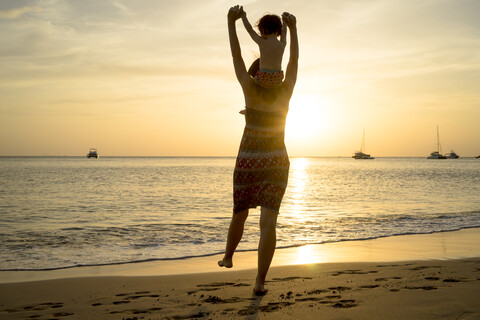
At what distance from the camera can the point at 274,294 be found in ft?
13.2

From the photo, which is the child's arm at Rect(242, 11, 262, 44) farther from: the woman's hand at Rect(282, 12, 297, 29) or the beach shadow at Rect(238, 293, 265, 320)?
the beach shadow at Rect(238, 293, 265, 320)

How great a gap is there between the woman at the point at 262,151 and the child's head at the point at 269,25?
0.09 metres

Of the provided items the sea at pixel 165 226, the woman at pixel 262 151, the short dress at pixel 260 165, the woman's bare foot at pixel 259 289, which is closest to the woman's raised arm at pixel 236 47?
the woman at pixel 262 151

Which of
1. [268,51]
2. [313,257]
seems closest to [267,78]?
[268,51]

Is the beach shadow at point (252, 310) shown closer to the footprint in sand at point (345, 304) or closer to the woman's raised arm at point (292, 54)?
the footprint in sand at point (345, 304)

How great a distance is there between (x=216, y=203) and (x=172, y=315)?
46.5ft

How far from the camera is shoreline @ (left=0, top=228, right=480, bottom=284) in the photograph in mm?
5918

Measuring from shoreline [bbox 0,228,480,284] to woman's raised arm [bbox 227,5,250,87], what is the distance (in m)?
2.96

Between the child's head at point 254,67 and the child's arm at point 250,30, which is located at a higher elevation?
the child's arm at point 250,30

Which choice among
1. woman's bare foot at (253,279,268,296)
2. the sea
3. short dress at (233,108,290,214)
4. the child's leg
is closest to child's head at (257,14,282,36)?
short dress at (233,108,290,214)

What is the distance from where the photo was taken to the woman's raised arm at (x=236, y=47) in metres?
3.60

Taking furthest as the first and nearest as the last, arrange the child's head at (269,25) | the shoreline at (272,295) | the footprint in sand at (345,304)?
the child's head at (269,25)
the footprint in sand at (345,304)
the shoreline at (272,295)

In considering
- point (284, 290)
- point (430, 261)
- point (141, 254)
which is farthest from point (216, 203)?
point (284, 290)

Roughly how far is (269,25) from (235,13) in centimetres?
31
